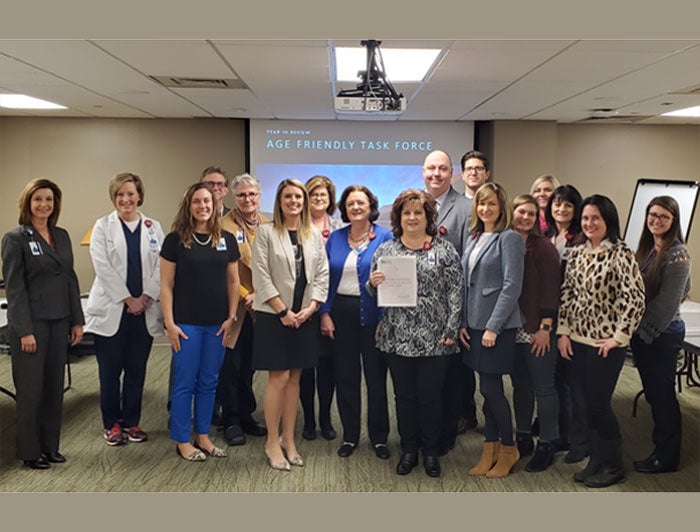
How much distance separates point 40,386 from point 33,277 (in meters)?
0.58

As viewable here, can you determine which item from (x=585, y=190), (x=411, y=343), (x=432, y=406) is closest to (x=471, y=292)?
(x=411, y=343)

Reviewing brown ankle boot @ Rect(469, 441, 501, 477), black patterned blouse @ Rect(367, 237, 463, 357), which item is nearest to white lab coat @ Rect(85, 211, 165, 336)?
black patterned blouse @ Rect(367, 237, 463, 357)

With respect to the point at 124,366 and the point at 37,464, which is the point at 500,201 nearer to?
the point at 124,366

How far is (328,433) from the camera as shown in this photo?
385 cm

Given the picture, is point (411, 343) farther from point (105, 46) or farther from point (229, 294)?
point (105, 46)

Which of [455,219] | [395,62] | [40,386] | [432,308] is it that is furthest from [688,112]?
[40,386]

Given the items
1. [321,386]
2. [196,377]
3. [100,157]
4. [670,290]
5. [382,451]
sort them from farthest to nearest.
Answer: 1. [100,157]
2. [321,386]
3. [382,451]
4. [196,377]
5. [670,290]

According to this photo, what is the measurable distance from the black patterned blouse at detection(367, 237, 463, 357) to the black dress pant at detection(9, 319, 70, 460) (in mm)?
1775

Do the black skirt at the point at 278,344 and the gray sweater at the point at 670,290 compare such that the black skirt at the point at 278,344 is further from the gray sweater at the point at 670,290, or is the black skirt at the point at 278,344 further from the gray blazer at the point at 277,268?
the gray sweater at the point at 670,290

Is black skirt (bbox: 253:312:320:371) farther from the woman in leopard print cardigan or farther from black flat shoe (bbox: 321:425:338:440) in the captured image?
the woman in leopard print cardigan

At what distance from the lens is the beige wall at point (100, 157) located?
6906 millimetres

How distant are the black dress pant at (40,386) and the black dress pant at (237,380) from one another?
0.91 meters

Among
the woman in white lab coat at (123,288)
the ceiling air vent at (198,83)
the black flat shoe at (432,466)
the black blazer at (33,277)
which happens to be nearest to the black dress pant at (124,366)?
the woman in white lab coat at (123,288)

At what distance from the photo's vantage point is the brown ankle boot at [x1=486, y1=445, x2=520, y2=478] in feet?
11.0
